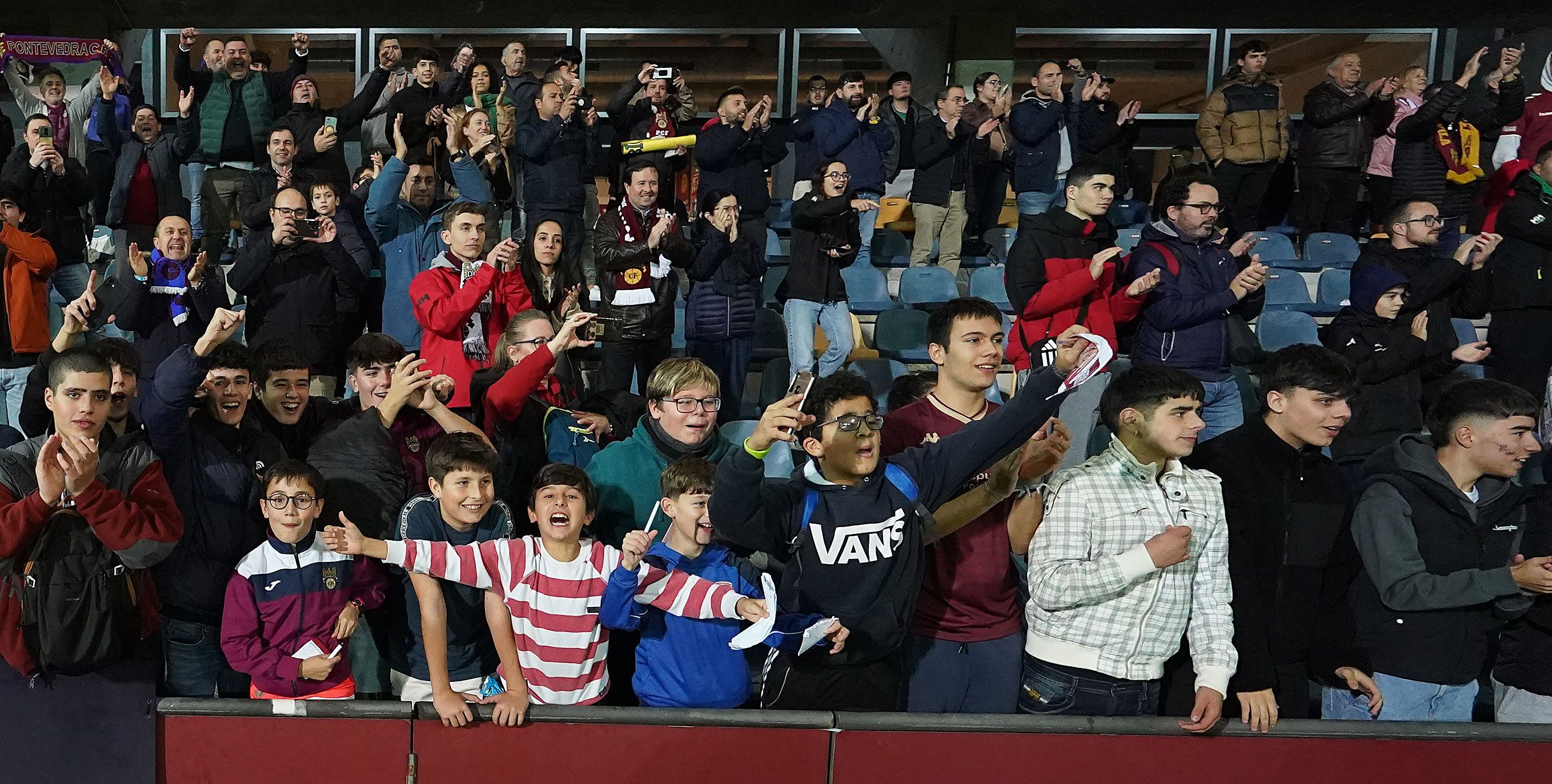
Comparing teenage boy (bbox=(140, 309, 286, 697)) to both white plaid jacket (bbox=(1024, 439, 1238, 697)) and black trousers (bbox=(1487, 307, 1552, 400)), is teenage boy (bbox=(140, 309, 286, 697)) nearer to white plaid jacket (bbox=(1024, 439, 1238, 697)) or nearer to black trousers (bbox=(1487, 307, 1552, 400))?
white plaid jacket (bbox=(1024, 439, 1238, 697))

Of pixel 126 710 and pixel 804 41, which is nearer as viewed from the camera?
pixel 126 710

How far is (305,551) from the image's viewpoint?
3703 mm

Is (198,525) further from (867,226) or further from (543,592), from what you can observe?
(867,226)

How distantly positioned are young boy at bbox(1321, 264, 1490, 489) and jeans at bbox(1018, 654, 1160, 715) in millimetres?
2794

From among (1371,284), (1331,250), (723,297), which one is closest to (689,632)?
(723,297)

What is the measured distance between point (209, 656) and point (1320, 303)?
7.34 m

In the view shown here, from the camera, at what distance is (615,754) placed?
3.35 m

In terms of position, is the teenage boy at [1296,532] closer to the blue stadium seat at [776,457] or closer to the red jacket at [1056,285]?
the red jacket at [1056,285]

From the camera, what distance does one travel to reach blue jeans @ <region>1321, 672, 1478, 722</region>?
12.1 feet

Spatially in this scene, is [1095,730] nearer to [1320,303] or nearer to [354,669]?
[354,669]

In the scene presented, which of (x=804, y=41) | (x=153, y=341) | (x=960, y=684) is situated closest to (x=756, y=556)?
(x=960, y=684)

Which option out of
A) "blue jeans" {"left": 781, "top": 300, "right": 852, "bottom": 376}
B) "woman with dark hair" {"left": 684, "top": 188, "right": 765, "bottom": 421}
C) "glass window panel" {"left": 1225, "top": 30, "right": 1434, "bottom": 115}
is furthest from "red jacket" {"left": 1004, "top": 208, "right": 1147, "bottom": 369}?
"glass window panel" {"left": 1225, "top": 30, "right": 1434, "bottom": 115}

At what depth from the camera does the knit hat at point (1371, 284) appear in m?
5.87

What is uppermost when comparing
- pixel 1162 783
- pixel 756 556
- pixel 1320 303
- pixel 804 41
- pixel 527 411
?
pixel 804 41
